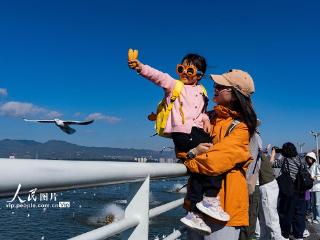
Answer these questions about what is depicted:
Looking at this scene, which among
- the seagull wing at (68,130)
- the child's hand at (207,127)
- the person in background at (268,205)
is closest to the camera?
the child's hand at (207,127)

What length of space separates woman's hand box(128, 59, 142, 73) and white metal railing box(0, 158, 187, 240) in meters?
0.83

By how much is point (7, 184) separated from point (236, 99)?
5.90 feet

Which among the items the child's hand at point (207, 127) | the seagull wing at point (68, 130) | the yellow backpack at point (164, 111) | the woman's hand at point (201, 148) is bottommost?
the woman's hand at point (201, 148)

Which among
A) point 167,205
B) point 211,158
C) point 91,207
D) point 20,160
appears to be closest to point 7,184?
point 20,160

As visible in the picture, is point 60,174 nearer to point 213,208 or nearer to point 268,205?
point 213,208

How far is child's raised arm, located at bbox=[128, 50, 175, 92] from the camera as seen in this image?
286 centimetres

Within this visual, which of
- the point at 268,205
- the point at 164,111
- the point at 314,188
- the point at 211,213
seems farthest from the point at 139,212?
the point at 314,188

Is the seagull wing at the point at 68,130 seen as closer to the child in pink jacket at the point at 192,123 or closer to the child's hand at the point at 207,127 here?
the child in pink jacket at the point at 192,123

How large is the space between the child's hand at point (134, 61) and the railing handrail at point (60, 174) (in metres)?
1.13

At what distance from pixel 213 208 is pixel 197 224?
13 cm

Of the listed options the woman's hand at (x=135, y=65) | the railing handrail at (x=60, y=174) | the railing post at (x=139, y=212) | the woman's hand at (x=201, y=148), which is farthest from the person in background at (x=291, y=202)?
the railing handrail at (x=60, y=174)

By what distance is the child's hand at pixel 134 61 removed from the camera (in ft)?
9.34

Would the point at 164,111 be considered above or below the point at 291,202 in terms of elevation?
above

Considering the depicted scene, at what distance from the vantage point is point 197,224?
218cm
